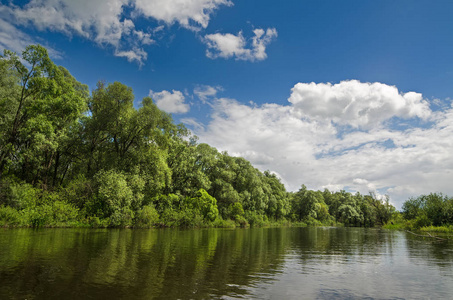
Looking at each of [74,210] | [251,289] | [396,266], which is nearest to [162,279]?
[251,289]

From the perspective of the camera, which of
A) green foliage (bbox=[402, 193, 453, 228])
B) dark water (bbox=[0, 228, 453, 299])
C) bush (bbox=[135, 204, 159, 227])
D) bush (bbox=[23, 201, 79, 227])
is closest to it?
dark water (bbox=[0, 228, 453, 299])

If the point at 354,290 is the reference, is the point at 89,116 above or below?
above

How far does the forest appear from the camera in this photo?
109 feet

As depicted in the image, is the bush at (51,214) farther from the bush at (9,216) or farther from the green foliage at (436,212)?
the green foliage at (436,212)

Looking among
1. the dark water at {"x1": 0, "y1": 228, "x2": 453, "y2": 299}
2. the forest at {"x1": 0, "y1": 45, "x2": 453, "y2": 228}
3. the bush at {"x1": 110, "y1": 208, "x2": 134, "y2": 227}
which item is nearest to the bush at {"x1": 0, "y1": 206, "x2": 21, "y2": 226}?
the forest at {"x1": 0, "y1": 45, "x2": 453, "y2": 228}

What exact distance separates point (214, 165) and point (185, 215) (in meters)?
24.4

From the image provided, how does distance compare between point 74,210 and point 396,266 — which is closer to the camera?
point 396,266

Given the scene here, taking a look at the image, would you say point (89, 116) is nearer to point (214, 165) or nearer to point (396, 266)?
point (214, 165)

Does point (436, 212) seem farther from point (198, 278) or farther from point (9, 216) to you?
point (9, 216)

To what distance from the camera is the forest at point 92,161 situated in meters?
33.3

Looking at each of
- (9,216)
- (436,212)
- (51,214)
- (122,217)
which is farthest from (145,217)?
(436,212)

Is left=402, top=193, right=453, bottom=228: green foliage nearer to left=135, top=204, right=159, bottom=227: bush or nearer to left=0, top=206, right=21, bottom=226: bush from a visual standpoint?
left=135, top=204, right=159, bottom=227: bush

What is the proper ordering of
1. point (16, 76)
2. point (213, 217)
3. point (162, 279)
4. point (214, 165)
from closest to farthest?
point (162, 279), point (16, 76), point (213, 217), point (214, 165)

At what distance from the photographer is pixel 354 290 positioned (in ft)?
32.3
